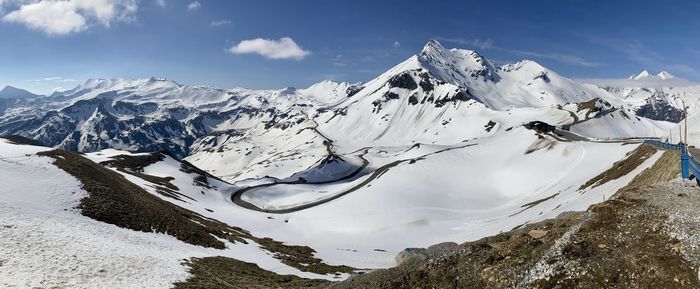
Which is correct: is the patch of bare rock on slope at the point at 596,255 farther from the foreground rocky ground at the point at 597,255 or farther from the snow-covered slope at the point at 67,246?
the snow-covered slope at the point at 67,246

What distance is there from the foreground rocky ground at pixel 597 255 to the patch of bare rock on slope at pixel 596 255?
0.03m

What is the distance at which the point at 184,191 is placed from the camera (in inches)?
4587

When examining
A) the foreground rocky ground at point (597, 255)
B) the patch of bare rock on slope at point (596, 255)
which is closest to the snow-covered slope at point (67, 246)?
the foreground rocky ground at point (597, 255)

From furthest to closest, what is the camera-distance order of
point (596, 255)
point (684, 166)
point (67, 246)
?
point (684, 166) < point (67, 246) < point (596, 255)

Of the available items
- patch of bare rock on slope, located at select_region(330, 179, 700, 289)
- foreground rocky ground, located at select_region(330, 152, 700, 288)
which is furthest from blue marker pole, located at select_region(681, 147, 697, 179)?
patch of bare rock on slope, located at select_region(330, 179, 700, 289)

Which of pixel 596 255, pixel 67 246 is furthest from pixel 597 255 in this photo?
pixel 67 246

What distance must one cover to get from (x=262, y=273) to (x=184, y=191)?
274ft

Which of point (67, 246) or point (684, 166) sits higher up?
point (684, 166)

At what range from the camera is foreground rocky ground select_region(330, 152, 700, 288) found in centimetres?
1636

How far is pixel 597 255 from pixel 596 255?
0.04 m

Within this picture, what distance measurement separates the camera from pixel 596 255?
1814 cm

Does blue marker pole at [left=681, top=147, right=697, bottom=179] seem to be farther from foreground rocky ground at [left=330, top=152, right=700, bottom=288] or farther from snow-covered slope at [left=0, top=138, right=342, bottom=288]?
snow-covered slope at [left=0, top=138, right=342, bottom=288]

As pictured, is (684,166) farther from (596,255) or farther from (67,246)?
(67,246)

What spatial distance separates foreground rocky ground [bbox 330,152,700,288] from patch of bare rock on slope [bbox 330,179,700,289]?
3 centimetres
